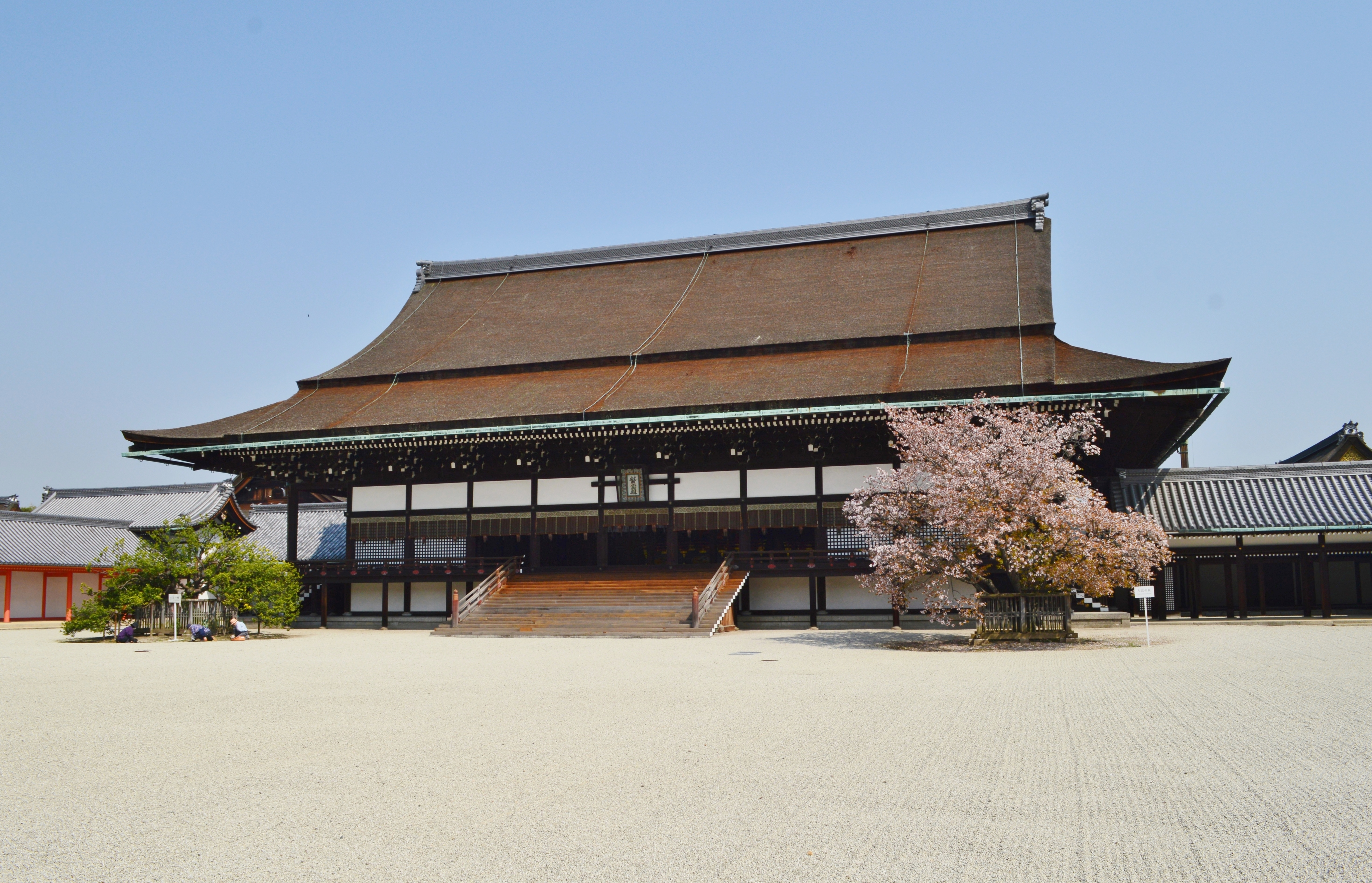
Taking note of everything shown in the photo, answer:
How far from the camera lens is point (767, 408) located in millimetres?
20188

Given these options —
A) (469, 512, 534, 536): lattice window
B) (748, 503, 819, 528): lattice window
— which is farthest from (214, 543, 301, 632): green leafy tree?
(748, 503, 819, 528): lattice window

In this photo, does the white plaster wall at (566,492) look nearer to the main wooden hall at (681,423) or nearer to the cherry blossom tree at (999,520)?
the main wooden hall at (681,423)

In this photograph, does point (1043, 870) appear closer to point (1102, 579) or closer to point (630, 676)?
point (630, 676)

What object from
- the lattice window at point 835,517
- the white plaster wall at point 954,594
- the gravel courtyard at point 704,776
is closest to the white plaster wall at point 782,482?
the lattice window at point 835,517

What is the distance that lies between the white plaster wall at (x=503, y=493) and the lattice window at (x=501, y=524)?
0.22 metres

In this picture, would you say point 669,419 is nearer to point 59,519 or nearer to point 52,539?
point 52,539

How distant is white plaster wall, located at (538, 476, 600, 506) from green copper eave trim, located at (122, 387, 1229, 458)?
1715mm

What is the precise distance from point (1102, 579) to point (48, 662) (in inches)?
599

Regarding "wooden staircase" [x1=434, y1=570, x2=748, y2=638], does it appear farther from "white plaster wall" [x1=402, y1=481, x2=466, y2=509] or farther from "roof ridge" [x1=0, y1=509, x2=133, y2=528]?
"roof ridge" [x1=0, y1=509, x2=133, y2=528]

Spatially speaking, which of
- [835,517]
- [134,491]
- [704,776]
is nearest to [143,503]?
[134,491]

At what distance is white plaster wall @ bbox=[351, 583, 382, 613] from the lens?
79.3ft

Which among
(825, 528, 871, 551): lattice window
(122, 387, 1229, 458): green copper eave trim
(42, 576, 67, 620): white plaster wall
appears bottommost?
(42, 576, 67, 620): white plaster wall

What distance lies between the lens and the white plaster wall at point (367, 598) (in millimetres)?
24172

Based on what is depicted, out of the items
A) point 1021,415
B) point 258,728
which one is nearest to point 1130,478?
point 1021,415
